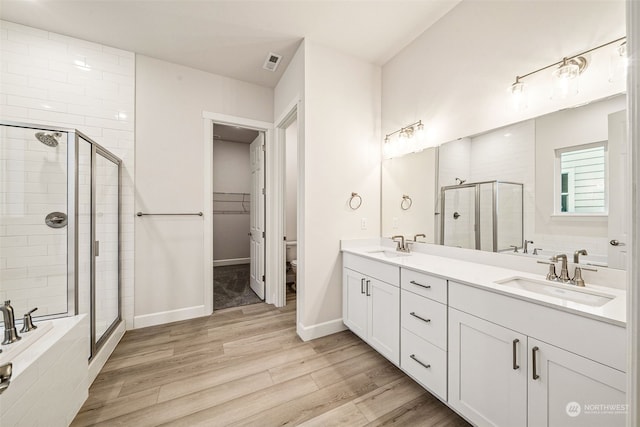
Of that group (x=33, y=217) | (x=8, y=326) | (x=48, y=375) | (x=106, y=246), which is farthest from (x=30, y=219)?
(x=48, y=375)

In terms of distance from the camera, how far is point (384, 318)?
1842 millimetres

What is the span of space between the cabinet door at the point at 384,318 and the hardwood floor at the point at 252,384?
0.53ft

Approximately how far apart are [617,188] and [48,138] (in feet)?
11.4

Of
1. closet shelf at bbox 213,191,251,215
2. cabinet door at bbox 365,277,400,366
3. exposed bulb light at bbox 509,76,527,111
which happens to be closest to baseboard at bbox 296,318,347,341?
cabinet door at bbox 365,277,400,366

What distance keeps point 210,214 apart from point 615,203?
3170 mm

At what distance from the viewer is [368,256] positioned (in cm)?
202

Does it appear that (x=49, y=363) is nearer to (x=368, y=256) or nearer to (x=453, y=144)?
(x=368, y=256)

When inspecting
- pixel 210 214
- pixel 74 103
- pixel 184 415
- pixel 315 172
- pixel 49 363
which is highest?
pixel 74 103

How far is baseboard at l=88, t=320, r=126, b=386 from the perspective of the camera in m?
1.68

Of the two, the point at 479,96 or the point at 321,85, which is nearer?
the point at 479,96

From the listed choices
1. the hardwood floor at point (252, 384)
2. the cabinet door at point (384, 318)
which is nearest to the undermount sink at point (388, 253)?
the cabinet door at point (384, 318)

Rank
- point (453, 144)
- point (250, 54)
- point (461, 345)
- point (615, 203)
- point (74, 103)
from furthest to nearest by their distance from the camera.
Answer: point (250, 54), point (74, 103), point (453, 144), point (461, 345), point (615, 203)

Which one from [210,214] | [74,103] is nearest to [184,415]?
[210,214]

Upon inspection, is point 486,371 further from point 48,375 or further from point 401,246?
point 48,375
